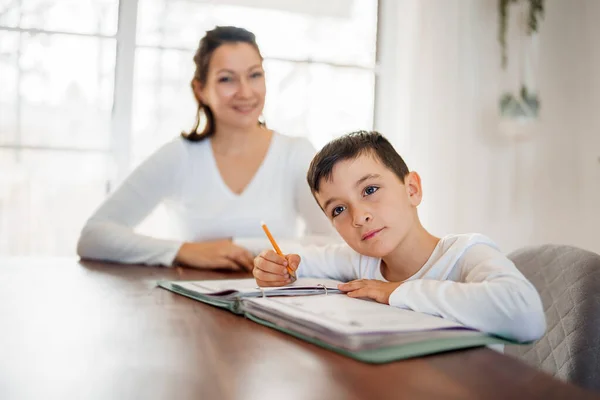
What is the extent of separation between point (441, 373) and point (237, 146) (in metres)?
1.57

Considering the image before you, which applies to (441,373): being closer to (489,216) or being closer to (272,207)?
(272,207)

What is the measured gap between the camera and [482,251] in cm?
95

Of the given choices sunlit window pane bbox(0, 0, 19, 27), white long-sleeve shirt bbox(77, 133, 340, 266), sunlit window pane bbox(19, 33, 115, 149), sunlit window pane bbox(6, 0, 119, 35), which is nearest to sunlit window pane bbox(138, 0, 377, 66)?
sunlit window pane bbox(6, 0, 119, 35)

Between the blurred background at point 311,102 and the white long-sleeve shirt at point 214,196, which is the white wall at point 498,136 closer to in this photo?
the blurred background at point 311,102

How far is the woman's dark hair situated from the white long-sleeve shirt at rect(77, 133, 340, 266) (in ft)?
0.14

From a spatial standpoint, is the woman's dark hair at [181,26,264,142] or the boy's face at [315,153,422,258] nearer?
the boy's face at [315,153,422,258]

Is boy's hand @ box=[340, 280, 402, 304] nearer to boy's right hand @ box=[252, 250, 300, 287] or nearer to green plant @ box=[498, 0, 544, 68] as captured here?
boy's right hand @ box=[252, 250, 300, 287]

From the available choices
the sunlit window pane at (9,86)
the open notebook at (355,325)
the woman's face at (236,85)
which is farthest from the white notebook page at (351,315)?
the sunlit window pane at (9,86)

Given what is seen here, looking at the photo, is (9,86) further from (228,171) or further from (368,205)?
(368,205)

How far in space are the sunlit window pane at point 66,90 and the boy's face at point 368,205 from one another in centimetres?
230

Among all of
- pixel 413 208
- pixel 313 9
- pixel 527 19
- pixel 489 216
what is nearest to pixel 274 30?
pixel 313 9

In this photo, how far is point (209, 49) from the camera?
2023 mm

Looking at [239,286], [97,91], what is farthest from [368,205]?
[97,91]

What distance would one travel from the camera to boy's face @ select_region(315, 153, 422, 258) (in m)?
1.02
